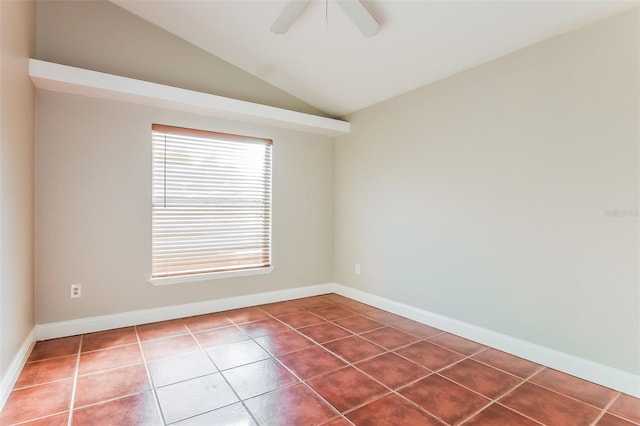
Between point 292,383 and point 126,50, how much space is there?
3.33 metres

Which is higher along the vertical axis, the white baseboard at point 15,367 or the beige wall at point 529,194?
the beige wall at point 529,194

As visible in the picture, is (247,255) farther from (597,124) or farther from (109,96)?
(597,124)

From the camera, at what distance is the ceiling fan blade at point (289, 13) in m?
2.32

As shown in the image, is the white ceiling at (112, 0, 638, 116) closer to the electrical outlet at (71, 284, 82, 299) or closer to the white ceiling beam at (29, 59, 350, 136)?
the white ceiling beam at (29, 59, 350, 136)

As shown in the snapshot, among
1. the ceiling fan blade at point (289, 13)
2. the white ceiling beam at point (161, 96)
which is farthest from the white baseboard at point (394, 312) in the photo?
the ceiling fan blade at point (289, 13)

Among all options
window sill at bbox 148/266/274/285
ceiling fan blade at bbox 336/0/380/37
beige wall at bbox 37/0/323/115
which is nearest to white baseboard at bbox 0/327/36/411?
window sill at bbox 148/266/274/285

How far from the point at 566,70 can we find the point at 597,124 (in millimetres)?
464

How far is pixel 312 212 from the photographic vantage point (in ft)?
14.6

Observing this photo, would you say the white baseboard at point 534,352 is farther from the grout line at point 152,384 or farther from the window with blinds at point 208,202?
the grout line at point 152,384

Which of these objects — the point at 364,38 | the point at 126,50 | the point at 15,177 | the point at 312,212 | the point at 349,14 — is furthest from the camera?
the point at 312,212

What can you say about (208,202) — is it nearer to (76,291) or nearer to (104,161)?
(104,161)

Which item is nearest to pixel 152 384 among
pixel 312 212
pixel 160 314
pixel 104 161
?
pixel 160 314

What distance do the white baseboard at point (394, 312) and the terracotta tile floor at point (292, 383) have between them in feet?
0.23

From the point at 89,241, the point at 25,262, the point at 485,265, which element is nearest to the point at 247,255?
the point at 89,241
